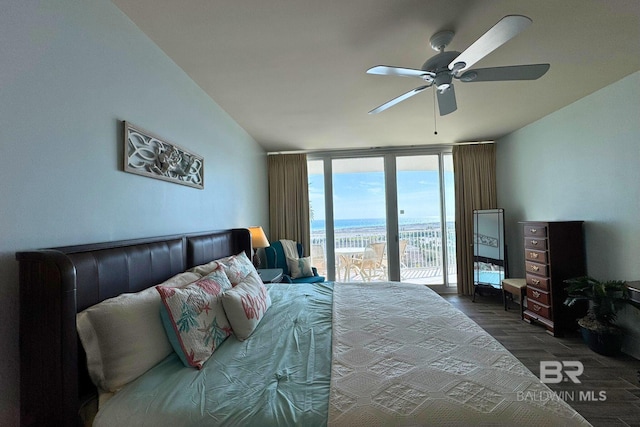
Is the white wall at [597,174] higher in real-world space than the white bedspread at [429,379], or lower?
higher

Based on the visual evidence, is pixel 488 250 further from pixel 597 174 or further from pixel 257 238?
pixel 257 238

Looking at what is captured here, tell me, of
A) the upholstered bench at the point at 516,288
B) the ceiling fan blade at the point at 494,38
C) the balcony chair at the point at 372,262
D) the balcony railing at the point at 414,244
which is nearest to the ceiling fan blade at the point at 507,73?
the ceiling fan blade at the point at 494,38

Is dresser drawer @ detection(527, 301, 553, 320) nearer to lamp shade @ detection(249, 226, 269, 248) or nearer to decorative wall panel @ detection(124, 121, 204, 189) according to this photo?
lamp shade @ detection(249, 226, 269, 248)

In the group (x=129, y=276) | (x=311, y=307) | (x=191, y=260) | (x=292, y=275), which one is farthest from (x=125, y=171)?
(x=292, y=275)

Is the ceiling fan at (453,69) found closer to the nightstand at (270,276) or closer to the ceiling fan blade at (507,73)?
the ceiling fan blade at (507,73)

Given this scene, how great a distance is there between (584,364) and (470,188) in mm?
2750

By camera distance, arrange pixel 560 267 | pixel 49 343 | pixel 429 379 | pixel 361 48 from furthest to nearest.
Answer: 1. pixel 560 267
2. pixel 361 48
3. pixel 429 379
4. pixel 49 343

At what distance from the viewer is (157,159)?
5.88 ft

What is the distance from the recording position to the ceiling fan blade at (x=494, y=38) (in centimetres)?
125

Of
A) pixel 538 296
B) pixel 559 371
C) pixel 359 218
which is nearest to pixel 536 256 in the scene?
pixel 538 296

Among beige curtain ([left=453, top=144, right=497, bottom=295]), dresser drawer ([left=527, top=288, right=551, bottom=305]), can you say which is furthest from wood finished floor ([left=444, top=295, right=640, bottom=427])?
beige curtain ([left=453, top=144, right=497, bottom=295])

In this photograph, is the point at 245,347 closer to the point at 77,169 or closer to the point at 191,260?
the point at 191,260

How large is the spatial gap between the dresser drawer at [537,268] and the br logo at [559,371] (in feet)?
3.12

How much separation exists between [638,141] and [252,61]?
11.2 ft
